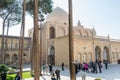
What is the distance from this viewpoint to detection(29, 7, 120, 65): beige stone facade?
1136 inches

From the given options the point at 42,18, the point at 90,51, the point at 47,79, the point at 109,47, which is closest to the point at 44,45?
the point at 90,51

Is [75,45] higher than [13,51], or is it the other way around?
[75,45]

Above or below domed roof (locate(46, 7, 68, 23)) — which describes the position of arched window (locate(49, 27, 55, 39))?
below

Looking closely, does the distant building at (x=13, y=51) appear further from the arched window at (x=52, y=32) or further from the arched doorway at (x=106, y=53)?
the arched doorway at (x=106, y=53)

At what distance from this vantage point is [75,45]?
28.0 metres

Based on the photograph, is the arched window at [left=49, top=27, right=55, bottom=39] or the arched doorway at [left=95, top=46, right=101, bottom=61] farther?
the arched window at [left=49, top=27, right=55, bottom=39]

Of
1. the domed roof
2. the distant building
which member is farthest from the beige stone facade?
the distant building

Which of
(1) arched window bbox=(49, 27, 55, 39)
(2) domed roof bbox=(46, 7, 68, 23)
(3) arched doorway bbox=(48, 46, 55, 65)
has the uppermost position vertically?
(2) domed roof bbox=(46, 7, 68, 23)

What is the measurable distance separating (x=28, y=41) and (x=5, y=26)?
16359mm

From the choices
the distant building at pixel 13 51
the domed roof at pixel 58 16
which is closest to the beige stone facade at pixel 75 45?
the domed roof at pixel 58 16

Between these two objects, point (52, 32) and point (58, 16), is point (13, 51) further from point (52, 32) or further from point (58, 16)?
point (58, 16)

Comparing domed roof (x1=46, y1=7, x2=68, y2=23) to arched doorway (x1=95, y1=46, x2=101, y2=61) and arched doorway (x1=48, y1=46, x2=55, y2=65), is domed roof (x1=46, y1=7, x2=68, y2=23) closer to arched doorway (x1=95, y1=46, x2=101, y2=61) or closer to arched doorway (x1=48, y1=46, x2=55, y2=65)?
arched doorway (x1=48, y1=46, x2=55, y2=65)

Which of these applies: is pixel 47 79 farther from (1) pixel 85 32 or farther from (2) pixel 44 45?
(1) pixel 85 32

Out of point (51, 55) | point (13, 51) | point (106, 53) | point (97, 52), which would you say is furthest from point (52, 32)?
point (106, 53)
